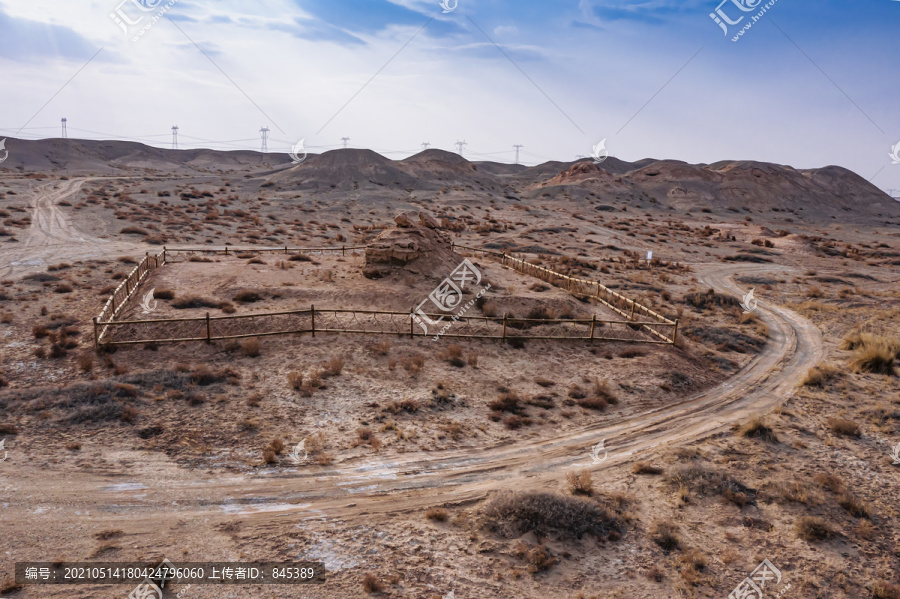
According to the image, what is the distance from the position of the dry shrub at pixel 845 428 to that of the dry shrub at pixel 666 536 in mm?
7564

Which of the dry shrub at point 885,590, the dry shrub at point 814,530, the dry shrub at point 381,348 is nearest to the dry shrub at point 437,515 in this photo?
the dry shrub at point 814,530

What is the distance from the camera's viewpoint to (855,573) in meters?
9.13

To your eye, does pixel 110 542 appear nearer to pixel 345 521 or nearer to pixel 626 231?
pixel 345 521

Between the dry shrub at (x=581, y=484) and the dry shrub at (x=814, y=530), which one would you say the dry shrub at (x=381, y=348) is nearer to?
the dry shrub at (x=581, y=484)

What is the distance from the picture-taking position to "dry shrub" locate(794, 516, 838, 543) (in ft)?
32.4

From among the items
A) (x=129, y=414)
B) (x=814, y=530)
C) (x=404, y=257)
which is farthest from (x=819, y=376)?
(x=129, y=414)

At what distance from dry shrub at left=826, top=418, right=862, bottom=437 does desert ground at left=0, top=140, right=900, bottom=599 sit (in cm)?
4

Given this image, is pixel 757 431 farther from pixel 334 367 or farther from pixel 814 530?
pixel 334 367

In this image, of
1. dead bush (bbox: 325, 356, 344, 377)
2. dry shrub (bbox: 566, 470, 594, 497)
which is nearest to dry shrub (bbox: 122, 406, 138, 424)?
dead bush (bbox: 325, 356, 344, 377)

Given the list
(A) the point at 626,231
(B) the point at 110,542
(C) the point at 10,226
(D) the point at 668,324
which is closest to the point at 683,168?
(A) the point at 626,231

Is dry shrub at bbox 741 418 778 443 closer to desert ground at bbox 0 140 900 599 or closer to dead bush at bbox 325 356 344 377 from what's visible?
desert ground at bbox 0 140 900 599

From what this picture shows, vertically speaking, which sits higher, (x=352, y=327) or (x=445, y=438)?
(x=352, y=327)

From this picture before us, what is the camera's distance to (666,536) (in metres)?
9.73

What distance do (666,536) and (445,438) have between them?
18.1 ft
